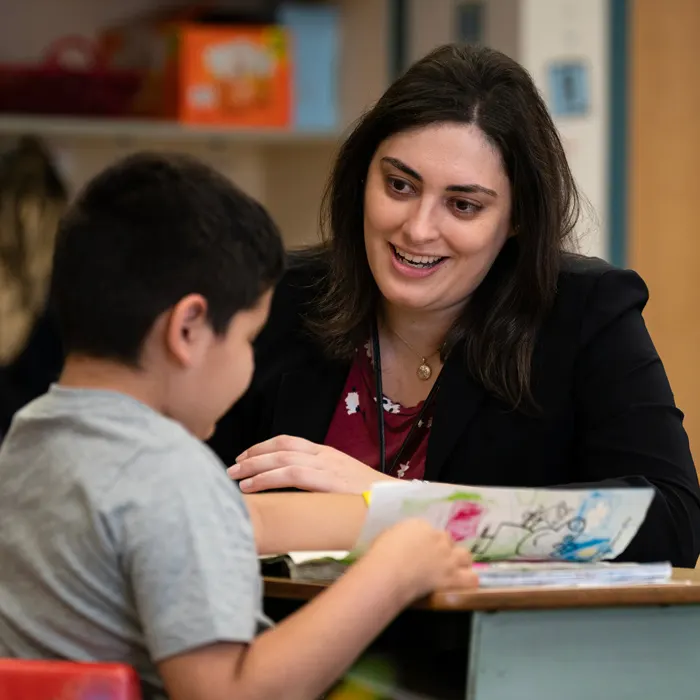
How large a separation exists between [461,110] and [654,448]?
0.50 m

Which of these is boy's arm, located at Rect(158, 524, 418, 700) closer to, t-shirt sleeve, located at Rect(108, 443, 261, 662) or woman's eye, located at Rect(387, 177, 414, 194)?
t-shirt sleeve, located at Rect(108, 443, 261, 662)

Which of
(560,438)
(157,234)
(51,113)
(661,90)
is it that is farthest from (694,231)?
(157,234)

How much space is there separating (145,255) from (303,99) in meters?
3.08

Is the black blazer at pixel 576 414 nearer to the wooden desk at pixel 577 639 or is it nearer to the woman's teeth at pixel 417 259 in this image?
the woman's teeth at pixel 417 259

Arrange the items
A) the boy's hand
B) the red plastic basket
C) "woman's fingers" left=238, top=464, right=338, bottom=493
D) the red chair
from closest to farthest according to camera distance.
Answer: the red chair
the boy's hand
"woman's fingers" left=238, top=464, right=338, bottom=493
the red plastic basket

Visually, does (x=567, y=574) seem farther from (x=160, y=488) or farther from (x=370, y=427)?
(x=370, y=427)

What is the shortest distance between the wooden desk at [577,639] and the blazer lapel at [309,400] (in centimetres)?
64

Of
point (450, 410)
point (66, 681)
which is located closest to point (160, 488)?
point (66, 681)

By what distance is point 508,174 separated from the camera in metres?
1.82

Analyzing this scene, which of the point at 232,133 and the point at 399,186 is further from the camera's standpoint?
the point at 232,133

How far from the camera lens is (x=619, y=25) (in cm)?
363

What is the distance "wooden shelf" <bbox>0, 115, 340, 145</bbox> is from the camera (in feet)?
12.9

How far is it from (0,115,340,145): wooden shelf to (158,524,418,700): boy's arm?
2.98m

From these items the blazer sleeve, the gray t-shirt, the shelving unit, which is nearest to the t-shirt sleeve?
the gray t-shirt
